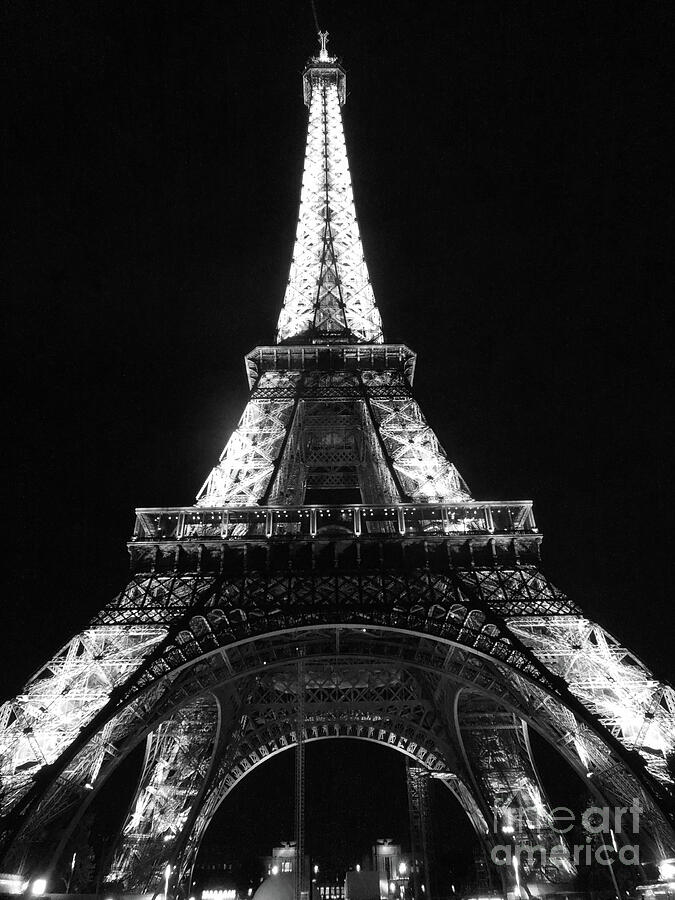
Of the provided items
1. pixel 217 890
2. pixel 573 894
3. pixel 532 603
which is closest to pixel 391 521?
pixel 532 603

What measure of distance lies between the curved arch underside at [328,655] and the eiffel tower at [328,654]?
0.20 feet

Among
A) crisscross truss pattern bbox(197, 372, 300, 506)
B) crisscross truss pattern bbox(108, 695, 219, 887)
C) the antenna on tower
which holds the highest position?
the antenna on tower

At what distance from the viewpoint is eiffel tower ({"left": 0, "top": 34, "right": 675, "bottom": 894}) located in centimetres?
1447

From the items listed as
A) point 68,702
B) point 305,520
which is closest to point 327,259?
A: point 305,520

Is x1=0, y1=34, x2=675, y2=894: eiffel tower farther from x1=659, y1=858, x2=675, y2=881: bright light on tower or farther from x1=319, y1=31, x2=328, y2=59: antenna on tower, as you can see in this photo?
x1=319, y1=31, x2=328, y2=59: antenna on tower

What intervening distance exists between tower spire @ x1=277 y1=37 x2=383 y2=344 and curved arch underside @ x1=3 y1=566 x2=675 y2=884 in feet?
52.3

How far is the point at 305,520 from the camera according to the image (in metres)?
20.5

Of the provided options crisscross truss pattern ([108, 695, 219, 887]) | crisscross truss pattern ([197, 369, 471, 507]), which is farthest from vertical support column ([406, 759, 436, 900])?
crisscross truss pattern ([197, 369, 471, 507])

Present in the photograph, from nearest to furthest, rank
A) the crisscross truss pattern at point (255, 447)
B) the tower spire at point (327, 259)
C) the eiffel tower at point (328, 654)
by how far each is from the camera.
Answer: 1. the eiffel tower at point (328, 654)
2. the crisscross truss pattern at point (255, 447)
3. the tower spire at point (327, 259)

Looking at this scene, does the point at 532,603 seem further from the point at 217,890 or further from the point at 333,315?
the point at 217,890

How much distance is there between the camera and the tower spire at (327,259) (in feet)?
109

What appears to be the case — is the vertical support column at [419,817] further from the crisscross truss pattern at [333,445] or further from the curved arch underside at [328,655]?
the curved arch underside at [328,655]

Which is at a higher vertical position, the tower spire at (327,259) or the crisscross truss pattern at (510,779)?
the tower spire at (327,259)

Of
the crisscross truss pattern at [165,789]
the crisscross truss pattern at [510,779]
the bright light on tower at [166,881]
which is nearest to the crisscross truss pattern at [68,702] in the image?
the crisscross truss pattern at [165,789]
